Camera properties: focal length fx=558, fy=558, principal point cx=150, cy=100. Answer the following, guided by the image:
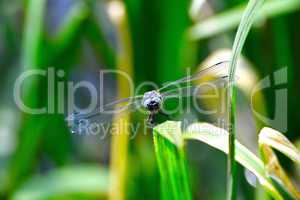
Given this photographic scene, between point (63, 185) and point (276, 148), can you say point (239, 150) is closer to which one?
point (276, 148)

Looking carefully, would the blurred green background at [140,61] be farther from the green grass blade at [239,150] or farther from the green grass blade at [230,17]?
the green grass blade at [239,150]

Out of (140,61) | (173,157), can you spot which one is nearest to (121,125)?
(140,61)

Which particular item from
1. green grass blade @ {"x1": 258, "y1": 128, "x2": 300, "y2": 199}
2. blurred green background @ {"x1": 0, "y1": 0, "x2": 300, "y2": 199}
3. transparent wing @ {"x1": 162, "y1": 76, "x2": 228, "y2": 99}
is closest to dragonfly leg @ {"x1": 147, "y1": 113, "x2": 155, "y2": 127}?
transparent wing @ {"x1": 162, "y1": 76, "x2": 228, "y2": 99}

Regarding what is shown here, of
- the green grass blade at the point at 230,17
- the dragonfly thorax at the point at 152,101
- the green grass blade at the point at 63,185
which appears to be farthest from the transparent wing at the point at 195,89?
the green grass blade at the point at 63,185

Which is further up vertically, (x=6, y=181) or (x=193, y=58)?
(x=193, y=58)

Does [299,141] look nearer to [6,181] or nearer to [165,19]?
[165,19]

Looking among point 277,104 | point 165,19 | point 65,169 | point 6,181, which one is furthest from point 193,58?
point 6,181
